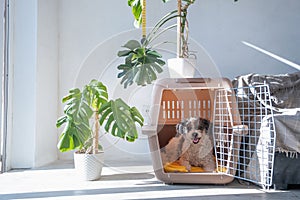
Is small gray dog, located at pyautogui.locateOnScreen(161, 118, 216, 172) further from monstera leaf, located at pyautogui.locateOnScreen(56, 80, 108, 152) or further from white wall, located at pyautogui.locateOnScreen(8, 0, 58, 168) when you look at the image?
white wall, located at pyautogui.locateOnScreen(8, 0, 58, 168)

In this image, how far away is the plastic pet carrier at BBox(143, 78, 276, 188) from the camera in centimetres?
149

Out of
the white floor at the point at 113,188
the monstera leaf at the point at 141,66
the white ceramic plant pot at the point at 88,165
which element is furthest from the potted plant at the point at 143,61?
the white floor at the point at 113,188

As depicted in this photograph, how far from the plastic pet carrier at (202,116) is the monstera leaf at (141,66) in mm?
158

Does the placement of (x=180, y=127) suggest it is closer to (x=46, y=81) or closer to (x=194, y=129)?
(x=194, y=129)

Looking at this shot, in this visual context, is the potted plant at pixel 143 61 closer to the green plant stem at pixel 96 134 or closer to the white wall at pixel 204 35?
the green plant stem at pixel 96 134

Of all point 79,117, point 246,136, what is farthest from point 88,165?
point 246,136

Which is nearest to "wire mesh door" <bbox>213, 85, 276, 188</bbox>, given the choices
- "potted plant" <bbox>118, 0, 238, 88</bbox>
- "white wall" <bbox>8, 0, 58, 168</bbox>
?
"potted plant" <bbox>118, 0, 238, 88</bbox>

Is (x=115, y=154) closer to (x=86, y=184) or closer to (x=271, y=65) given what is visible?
(x=86, y=184)

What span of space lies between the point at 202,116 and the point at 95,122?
65 centimetres

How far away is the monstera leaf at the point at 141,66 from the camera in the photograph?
1.77m

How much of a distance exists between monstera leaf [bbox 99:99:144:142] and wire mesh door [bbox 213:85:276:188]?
50 cm

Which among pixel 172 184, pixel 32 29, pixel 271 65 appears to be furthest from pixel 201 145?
pixel 32 29

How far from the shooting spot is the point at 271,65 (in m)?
2.24

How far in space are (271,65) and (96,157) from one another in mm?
1534
